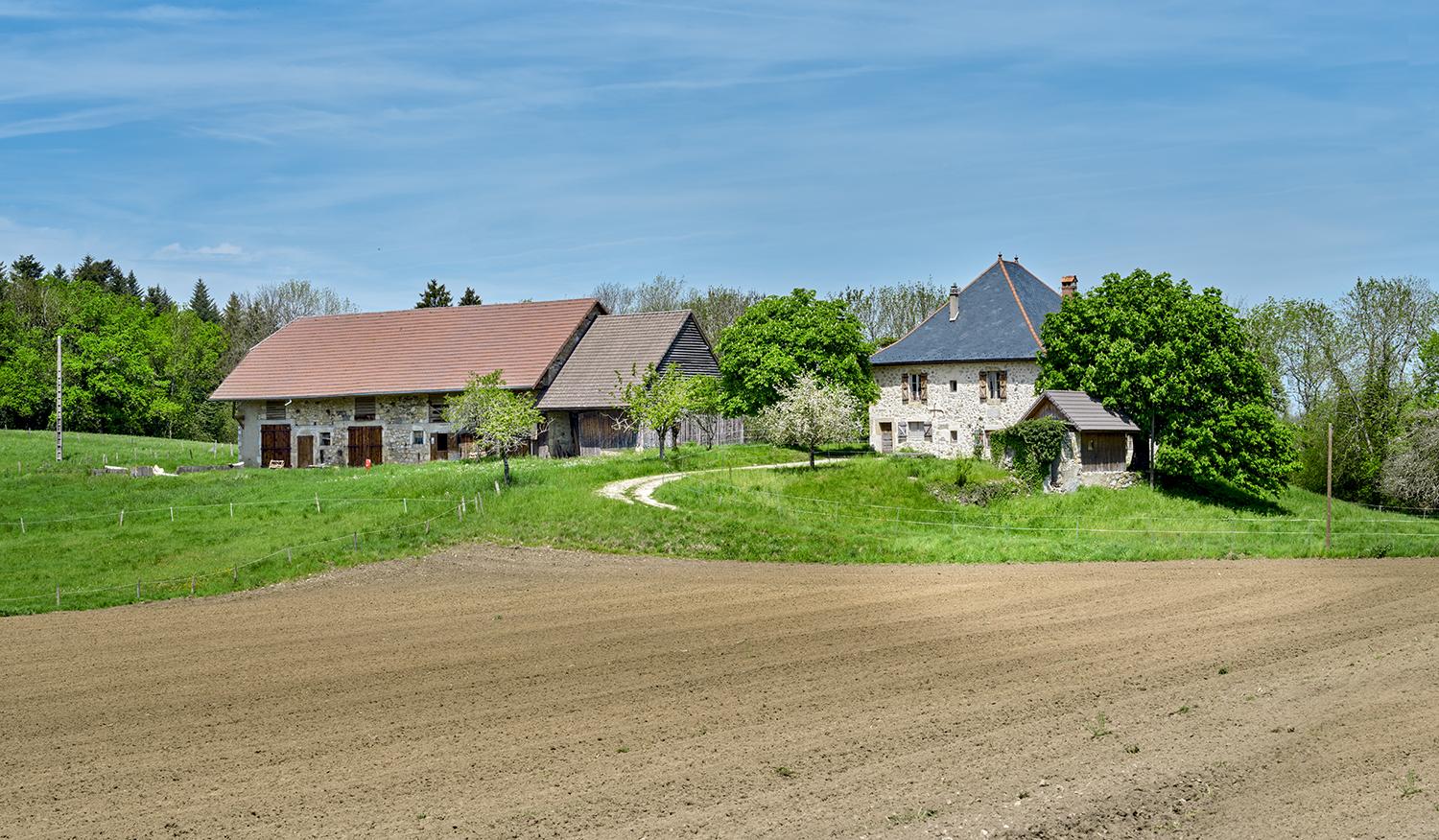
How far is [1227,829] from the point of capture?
13336 mm

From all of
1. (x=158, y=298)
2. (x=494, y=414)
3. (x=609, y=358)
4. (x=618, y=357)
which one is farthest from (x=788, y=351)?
(x=158, y=298)

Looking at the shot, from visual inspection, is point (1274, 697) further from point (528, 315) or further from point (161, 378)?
point (161, 378)

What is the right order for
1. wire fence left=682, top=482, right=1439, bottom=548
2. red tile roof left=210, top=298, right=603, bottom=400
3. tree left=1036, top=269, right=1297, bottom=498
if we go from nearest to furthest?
wire fence left=682, top=482, right=1439, bottom=548 < tree left=1036, top=269, right=1297, bottom=498 < red tile roof left=210, top=298, right=603, bottom=400

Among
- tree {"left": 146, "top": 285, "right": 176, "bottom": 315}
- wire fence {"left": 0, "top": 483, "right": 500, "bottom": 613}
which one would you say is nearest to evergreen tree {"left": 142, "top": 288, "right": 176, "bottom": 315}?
tree {"left": 146, "top": 285, "right": 176, "bottom": 315}

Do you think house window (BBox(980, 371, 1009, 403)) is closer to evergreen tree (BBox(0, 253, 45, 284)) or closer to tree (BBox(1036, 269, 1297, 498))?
tree (BBox(1036, 269, 1297, 498))

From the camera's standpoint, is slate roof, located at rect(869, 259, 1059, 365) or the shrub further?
slate roof, located at rect(869, 259, 1059, 365)

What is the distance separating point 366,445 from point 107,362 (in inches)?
1339

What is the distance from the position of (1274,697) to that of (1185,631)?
4.89 meters

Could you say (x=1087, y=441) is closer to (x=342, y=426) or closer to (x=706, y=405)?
(x=706, y=405)

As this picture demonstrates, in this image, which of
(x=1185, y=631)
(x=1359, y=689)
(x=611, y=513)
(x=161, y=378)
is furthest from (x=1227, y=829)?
(x=161, y=378)

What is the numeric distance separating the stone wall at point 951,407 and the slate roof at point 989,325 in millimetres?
478

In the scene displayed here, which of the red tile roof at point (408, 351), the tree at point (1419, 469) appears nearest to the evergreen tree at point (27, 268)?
the red tile roof at point (408, 351)

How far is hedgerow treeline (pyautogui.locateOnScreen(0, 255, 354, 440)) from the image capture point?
268 ft

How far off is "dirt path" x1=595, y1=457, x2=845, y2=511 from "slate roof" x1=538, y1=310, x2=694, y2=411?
729 centimetres
